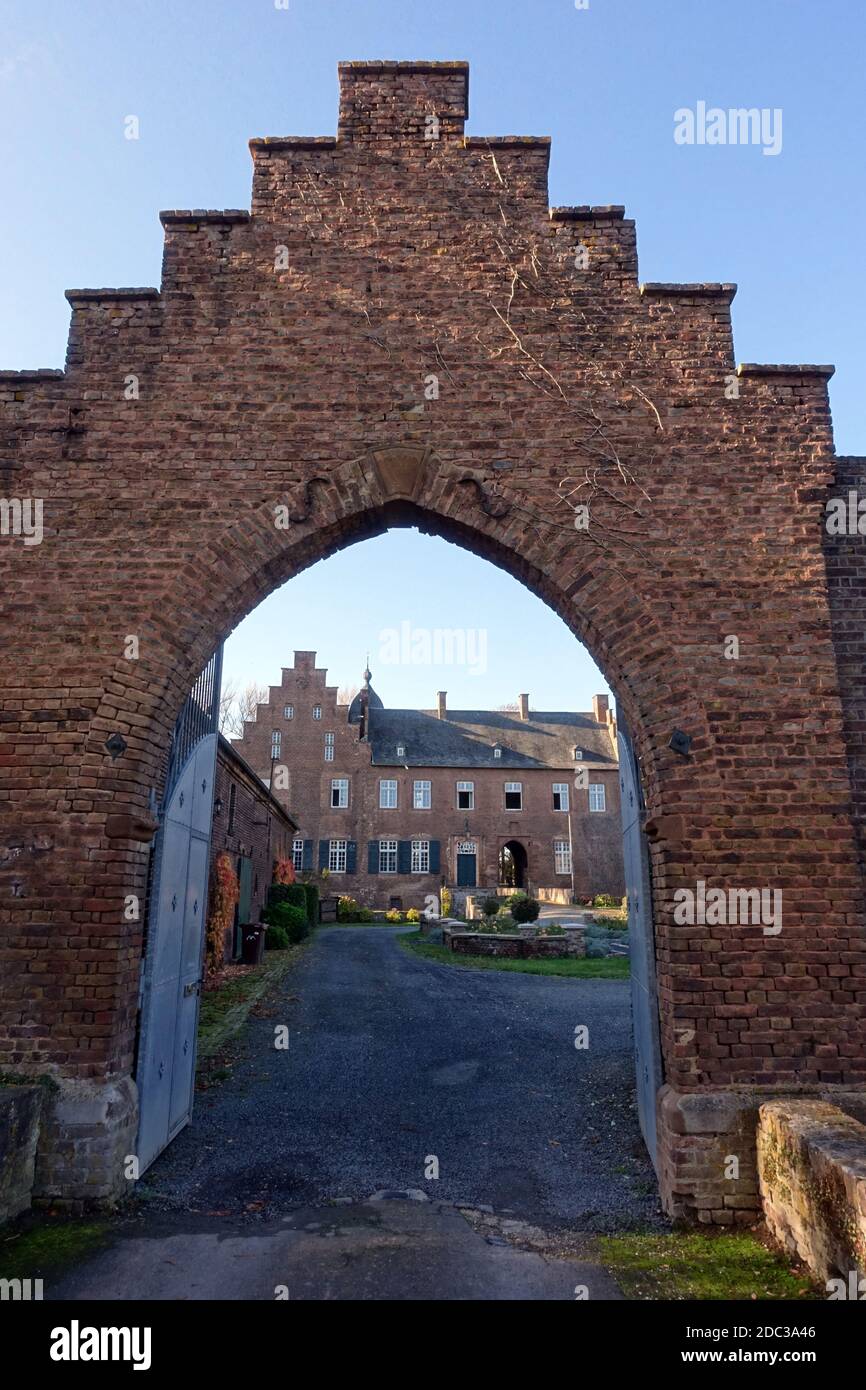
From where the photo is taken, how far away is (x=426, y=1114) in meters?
7.38

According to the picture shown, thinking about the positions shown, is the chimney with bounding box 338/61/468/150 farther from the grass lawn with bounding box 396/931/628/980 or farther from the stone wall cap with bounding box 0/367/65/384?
the grass lawn with bounding box 396/931/628/980

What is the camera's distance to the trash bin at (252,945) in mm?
17172

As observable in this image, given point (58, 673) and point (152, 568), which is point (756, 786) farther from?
point (58, 673)

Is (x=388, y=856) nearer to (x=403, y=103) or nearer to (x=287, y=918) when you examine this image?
(x=287, y=918)

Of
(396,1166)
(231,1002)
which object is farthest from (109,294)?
(231,1002)

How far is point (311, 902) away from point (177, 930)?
2255cm

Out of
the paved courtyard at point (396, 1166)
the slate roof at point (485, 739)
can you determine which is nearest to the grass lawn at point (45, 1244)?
the paved courtyard at point (396, 1166)

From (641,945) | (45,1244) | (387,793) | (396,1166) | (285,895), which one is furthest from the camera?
(387,793)

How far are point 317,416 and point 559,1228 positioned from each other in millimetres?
5763

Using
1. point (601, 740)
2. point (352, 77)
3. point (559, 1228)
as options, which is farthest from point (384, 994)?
point (601, 740)

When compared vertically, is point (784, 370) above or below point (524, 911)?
above

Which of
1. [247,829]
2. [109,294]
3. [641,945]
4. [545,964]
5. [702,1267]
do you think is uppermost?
[109,294]

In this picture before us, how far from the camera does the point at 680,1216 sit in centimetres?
475

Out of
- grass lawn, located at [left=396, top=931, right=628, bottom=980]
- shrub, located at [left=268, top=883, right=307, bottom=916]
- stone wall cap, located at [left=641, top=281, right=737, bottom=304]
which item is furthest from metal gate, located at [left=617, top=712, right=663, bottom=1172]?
shrub, located at [left=268, top=883, right=307, bottom=916]
